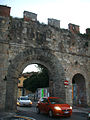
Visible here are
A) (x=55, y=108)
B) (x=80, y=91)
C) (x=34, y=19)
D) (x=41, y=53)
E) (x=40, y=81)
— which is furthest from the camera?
(x=40, y=81)

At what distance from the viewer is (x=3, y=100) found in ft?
35.5

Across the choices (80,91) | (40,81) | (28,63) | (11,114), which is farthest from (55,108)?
(40,81)

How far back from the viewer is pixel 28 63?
12852mm

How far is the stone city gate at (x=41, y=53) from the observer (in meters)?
11.5

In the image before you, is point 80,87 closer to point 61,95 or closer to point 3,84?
point 61,95

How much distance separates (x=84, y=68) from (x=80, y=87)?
7.00 feet

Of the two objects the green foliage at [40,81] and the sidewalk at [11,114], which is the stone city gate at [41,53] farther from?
the green foliage at [40,81]

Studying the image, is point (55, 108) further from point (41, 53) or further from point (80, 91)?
point (80, 91)

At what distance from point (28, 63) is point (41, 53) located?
1556 millimetres

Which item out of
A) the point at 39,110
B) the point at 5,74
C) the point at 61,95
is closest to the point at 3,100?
the point at 5,74

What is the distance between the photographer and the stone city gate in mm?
11539

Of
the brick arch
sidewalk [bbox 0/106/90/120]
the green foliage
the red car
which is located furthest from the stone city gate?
the green foliage

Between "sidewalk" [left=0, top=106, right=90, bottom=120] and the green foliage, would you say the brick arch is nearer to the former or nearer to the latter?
"sidewalk" [left=0, top=106, right=90, bottom=120]

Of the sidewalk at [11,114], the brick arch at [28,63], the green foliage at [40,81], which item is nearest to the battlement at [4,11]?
the brick arch at [28,63]
